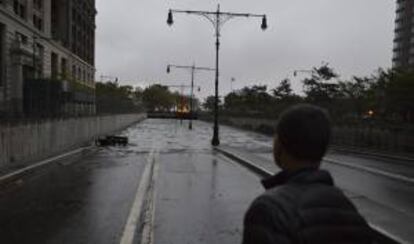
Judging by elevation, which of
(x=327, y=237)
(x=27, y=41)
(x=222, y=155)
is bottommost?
(x=222, y=155)

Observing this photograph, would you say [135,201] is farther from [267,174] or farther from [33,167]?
[33,167]

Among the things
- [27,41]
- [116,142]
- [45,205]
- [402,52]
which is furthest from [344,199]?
[402,52]

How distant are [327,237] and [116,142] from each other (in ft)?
120

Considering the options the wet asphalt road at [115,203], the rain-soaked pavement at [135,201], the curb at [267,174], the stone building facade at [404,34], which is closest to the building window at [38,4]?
the curb at [267,174]

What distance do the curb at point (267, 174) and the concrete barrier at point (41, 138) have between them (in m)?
7.82

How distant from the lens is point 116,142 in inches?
1522

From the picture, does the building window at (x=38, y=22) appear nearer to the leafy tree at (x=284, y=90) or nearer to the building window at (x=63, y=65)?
the building window at (x=63, y=65)

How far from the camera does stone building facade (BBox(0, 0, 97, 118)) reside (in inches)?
1730

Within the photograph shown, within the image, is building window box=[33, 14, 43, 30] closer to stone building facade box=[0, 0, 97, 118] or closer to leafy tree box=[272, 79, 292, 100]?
stone building facade box=[0, 0, 97, 118]

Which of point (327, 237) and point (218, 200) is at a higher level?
point (327, 237)

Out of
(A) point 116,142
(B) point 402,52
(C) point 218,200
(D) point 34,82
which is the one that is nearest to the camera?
Result: (C) point 218,200

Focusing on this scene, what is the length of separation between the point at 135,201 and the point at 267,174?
6385 millimetres

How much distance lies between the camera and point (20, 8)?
60719 mm

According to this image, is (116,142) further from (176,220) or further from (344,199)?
(344,199)
